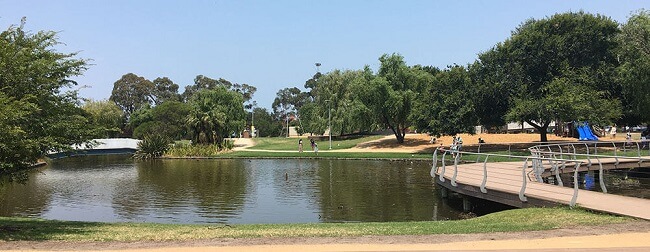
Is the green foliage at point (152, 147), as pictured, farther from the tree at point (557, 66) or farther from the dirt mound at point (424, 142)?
the tree at point (557, 66)

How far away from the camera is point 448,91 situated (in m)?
50.9

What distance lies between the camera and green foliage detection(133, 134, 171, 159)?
2143 inches

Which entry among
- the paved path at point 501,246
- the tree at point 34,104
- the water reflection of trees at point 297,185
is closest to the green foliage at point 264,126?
the water reflection of trees at point 297,185

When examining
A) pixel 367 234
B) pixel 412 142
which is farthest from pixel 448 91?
pixel 367 234

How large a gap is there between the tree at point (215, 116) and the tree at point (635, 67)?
138ft

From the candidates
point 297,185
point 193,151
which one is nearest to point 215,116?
point 193,151

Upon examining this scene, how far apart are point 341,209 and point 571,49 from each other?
118 ft

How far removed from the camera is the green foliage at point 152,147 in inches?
2143

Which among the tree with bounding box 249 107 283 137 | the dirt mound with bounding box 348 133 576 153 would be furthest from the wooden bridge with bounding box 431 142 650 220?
the tree with bounding box 249 107 283 137

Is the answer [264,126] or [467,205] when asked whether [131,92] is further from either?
[467,205]

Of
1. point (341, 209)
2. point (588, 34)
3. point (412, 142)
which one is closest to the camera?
point (341, 209)

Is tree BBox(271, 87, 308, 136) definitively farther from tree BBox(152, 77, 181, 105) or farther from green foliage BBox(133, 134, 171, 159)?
green foliage BBox(133, 134, 171, 159)

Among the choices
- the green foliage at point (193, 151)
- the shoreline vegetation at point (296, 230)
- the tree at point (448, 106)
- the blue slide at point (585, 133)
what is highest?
the tree at point (448, 106)

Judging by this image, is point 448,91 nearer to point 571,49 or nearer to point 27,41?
point 571,49
